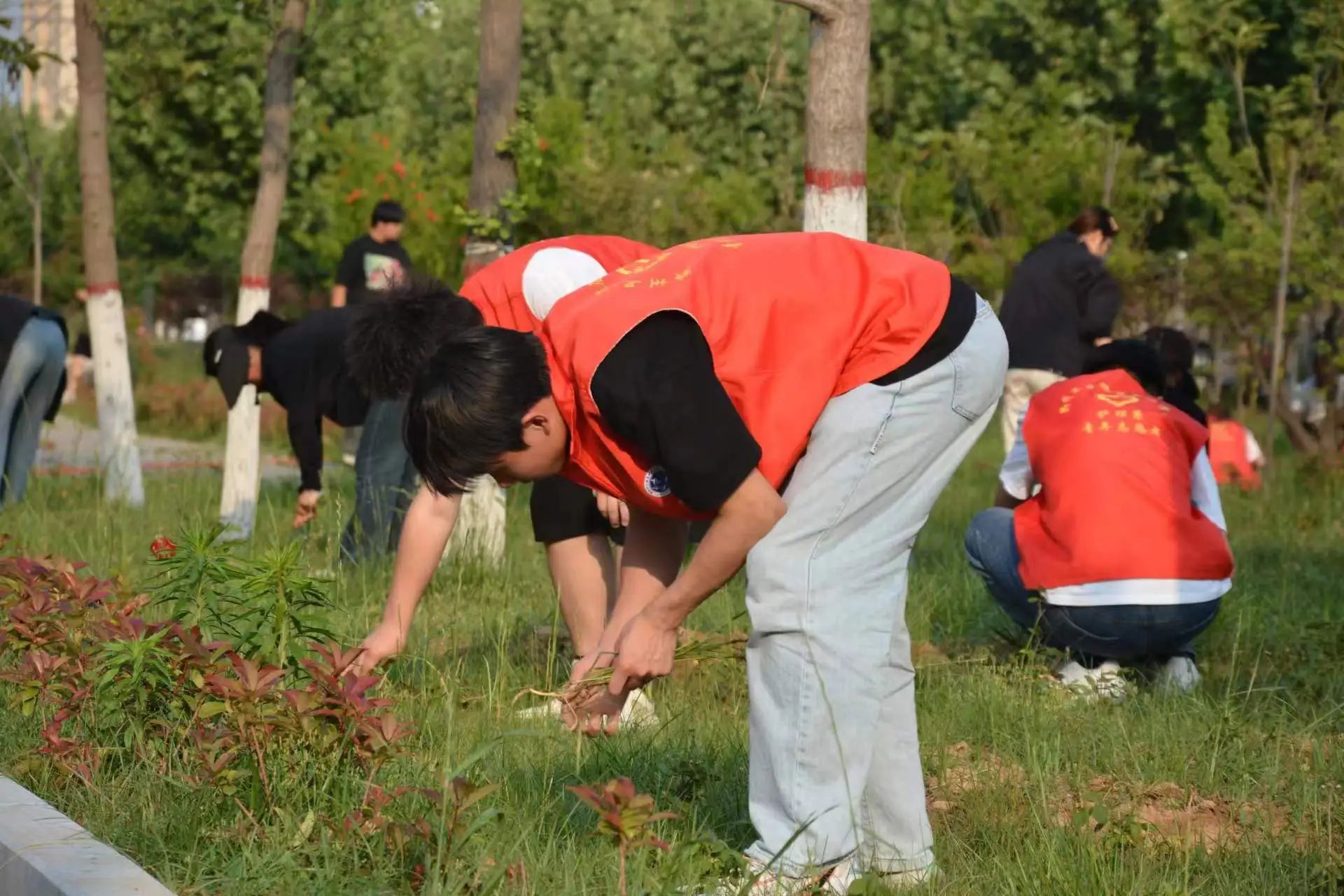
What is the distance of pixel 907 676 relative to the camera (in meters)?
3.65

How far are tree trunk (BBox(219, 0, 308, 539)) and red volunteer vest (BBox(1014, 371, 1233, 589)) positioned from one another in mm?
5277

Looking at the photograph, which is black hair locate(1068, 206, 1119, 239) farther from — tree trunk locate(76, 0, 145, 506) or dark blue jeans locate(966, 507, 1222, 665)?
tree trunk locate(76, 0, 145, 506)

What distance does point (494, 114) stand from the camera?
336 inches

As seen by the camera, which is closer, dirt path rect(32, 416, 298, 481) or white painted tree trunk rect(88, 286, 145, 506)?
white painted tree trunk rect(88, 286, 145, 506)

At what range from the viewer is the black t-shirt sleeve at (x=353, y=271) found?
37.9 feet

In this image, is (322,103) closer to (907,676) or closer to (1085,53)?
(1085,53)

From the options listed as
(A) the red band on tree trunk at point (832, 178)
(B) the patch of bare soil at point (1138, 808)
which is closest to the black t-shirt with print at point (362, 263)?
(A) the red band on tree trunk at point (832, 178)

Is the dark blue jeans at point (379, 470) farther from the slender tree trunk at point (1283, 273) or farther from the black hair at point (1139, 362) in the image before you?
the slender tree trunk at point (1283, 273)

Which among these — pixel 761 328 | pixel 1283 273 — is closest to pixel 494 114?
pixel 761 328

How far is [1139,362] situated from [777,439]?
299cm

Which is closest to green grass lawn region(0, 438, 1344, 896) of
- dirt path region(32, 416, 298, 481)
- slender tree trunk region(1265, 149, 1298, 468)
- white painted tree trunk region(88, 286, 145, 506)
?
white painted tree trunk region(88, 286, 145, 506)

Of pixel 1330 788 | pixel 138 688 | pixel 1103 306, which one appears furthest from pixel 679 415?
pixel 1103 306

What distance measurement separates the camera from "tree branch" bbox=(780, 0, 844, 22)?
660cm

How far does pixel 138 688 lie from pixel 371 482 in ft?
12.3
